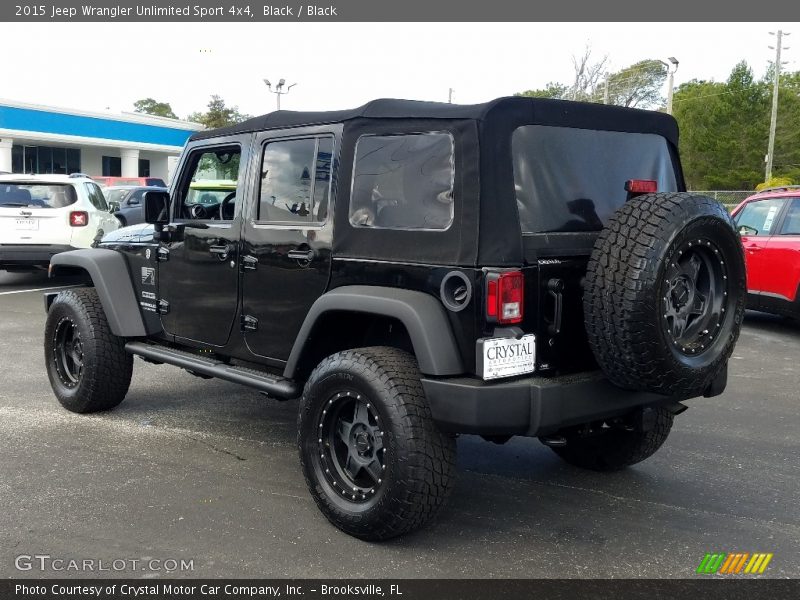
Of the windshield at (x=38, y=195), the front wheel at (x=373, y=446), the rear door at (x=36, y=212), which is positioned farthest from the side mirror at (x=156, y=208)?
the windshield at (x=38, y=195)

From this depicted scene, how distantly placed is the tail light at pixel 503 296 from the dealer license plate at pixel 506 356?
0.10 m

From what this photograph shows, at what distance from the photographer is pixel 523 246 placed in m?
3.54

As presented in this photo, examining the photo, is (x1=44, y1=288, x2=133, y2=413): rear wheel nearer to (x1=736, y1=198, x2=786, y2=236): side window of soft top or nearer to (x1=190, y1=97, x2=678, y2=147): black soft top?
(x1=190, y1=97, x2=678, y2=147): black soft top

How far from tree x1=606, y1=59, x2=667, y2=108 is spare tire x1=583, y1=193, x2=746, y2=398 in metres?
54.5

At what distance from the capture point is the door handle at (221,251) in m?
4.72

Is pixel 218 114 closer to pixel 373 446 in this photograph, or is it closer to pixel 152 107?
pixel 152 107

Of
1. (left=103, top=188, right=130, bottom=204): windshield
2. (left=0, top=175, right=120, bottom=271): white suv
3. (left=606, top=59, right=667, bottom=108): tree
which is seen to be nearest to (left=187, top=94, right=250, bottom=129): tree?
(left=606, top=59, right=667, bottom=108): tree

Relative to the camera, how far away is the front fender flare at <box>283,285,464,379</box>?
3459mm

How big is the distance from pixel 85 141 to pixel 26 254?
1181 inches

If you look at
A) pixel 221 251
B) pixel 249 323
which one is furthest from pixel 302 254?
pixel 221 251

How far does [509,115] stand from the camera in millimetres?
3625

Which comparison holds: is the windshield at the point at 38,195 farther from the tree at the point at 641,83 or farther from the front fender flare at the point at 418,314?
the tree at the point at 641,83

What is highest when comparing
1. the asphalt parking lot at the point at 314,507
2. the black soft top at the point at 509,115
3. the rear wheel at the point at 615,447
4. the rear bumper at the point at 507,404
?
the black soft top at the point at 509,115
